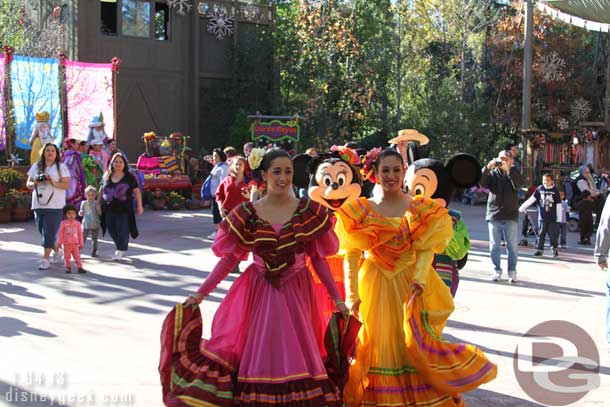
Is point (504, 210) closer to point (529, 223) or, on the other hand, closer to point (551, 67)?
point (529, 223)

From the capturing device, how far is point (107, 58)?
81.8ft

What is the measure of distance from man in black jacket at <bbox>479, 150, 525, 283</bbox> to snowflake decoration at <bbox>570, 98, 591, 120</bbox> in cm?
1760

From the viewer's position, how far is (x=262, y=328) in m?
4.82

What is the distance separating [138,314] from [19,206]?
8.58m

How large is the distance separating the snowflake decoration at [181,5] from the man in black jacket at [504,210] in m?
17.6

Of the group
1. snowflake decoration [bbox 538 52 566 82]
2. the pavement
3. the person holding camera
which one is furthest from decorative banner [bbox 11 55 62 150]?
snowflake decoration [bbox 538 52 566 82]

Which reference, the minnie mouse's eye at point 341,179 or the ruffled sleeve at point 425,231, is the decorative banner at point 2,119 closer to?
the minnie mouse's eye at point 341,179

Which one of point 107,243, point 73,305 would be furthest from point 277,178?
point 107,243

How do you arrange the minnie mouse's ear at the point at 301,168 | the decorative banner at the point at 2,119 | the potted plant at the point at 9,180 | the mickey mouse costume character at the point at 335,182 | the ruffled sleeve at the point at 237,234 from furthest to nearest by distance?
the decorative banner at the point at 2,119 < the potted plant at the point at 9,180 < the minnie mouse's ear at the point at 301,168 < the mickey mouse costume character at the point at 335,182 < the ruffled sleeve at the point at 237,234

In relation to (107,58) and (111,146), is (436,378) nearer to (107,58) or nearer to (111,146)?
(111,146)

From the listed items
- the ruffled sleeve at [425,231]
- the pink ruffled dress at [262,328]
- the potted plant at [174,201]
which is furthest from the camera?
the potted plant at [174,201]

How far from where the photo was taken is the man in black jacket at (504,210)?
1058 centimetres

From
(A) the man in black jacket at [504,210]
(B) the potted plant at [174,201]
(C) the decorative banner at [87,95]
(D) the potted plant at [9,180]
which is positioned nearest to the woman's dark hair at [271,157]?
(A) the man in black jacket at [504,210]

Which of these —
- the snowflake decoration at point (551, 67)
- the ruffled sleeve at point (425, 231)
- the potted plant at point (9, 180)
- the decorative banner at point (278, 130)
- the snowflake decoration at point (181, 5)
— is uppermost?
the snowflake decoration at point (181, 5)
